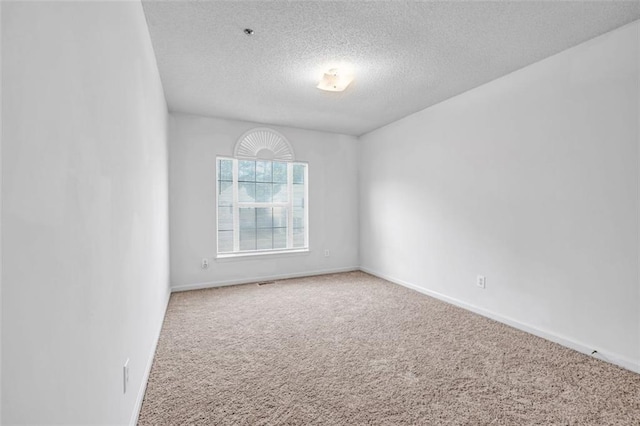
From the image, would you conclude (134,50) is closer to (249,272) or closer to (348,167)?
(249,272)

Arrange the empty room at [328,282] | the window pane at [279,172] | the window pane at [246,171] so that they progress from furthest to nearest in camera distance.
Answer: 1. the window pane at [279,172]
2. the window pane at [246,171]
3. the empty room at [328,282]

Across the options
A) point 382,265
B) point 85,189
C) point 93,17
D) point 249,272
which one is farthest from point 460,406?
point 249,272

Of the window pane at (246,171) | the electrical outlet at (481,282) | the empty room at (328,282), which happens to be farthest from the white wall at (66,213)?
the electrical outlet at (481,282)

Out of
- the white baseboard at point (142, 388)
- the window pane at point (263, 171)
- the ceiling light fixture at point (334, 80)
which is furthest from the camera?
the window pane at point (263, 171)

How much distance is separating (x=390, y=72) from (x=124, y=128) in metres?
2.26

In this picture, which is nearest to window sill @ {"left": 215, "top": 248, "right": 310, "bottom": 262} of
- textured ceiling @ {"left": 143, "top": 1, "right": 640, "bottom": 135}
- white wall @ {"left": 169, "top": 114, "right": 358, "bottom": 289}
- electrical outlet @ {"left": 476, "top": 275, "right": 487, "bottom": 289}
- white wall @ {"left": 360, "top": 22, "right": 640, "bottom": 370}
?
white wall @ {"left": 169, "top": 114, "right": 358, "bottom": 289}

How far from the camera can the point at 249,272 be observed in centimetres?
436

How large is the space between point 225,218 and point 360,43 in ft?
9.75

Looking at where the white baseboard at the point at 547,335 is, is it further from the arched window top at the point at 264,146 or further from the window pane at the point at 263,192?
the arched window top at the point at 264,146

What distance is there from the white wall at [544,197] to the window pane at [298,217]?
5.78 feet

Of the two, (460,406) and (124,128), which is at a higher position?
(124,128)

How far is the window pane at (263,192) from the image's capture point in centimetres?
455

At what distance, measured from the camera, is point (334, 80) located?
8.83ft

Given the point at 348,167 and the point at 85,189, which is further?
the point at 348,167
